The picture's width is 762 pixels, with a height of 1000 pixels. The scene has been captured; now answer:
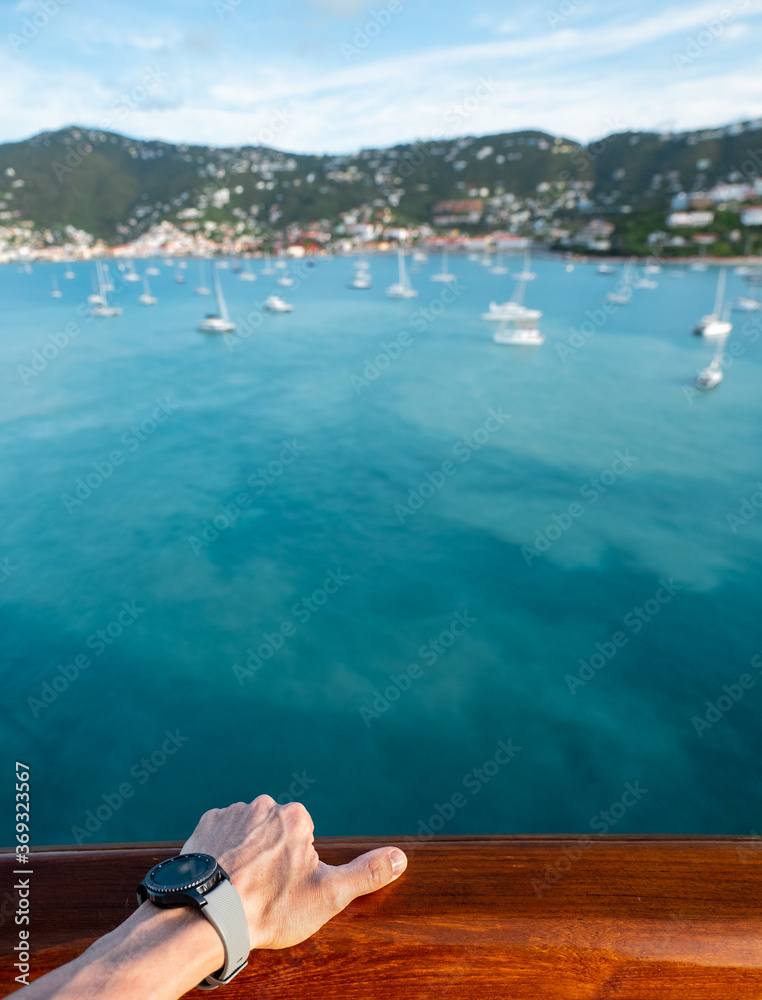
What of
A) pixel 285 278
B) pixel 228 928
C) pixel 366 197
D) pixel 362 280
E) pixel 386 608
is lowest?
pixel 386 608

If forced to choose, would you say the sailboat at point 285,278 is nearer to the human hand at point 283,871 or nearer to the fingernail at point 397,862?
the human hand at point 283,871

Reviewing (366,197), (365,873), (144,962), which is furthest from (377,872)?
(366,197)

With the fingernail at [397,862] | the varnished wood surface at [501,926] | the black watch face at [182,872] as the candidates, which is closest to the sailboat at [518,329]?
the varnished wood surface at [501,926]

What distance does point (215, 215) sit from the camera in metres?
118

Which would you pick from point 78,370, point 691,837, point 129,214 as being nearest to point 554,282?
point 78,370

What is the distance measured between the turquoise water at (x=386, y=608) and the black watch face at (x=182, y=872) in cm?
675

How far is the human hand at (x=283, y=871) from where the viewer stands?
3.57 ft

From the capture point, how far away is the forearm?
88 centimetres

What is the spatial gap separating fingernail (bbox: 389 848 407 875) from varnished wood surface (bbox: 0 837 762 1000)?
23mm

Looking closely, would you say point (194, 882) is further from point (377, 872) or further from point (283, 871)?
point (377, 872)

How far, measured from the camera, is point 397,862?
1156 millimetres

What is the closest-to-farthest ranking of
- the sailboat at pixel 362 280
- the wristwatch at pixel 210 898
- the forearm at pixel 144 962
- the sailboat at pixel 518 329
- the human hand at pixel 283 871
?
the forearm at pixel 144 962
the wristwatch at pixel 210 898
the human hand at pixel 283 871
the sailboat at pixel 518 329
the sailboat at pixel 362 280

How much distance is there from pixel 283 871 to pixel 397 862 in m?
0.25

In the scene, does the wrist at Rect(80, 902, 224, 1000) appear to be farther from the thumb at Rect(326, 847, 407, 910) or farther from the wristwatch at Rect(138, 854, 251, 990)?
the thumb at Rect(326, 847, 407, 910)
